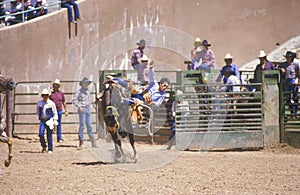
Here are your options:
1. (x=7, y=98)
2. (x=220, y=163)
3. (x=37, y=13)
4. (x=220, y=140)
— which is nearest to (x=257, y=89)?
(x=220, y=140)

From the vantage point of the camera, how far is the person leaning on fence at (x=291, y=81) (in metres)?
14.3

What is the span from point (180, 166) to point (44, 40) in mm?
8829

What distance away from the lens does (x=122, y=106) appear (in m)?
12.2

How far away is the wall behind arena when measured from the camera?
1866 cm

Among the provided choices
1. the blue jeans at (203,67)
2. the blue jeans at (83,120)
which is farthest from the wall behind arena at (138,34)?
the blue jeans at (203,67)

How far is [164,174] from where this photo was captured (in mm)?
10398

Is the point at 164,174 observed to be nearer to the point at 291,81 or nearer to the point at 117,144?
the point at 117,144

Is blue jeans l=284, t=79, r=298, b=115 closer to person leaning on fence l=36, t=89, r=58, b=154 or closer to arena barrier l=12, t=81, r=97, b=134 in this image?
person leaning on fence l=36, t=89, r=58, b=154

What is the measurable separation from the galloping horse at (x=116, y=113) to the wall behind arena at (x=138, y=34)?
6863 millimetres

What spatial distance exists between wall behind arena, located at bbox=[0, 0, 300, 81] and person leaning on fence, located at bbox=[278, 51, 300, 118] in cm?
598

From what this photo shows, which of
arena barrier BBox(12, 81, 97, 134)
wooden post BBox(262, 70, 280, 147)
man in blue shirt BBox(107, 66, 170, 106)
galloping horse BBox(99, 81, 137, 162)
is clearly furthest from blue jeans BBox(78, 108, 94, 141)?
wooden post BBox(262, 70, 280, 147)

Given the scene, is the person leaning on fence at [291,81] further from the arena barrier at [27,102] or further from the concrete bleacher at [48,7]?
the concrete bleacher at [48,7]

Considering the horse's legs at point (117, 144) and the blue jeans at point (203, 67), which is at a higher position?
the blue jeans at point (203, 67)

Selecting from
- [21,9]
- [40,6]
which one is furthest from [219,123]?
[21,9]
